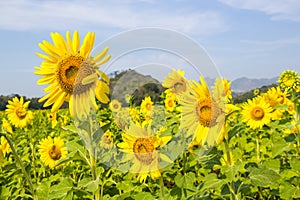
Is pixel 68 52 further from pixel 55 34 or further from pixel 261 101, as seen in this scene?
pixel 261 101

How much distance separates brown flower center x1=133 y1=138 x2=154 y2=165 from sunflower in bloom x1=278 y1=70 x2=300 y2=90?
1.73 meters

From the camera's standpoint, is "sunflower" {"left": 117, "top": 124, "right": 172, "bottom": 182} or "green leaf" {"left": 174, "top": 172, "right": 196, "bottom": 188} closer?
"sunflower" {"left": 117, "top": 124, "right": 172, "bottom": 182}

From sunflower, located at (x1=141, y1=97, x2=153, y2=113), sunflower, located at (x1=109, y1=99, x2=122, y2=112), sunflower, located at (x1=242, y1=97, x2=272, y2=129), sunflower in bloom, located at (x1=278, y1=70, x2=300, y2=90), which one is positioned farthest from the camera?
sunflower, located at (x1=242, y1=97, x2=272, y2=129)

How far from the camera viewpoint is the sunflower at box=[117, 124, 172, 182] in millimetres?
2393

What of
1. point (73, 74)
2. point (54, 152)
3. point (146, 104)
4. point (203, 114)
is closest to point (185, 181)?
point (203, 114)

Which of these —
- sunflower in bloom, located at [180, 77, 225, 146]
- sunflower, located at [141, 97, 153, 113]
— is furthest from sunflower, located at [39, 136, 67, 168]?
sunflower in bloom, located at [180, 77, 225, 146]

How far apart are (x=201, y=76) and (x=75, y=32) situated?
2.51 ft

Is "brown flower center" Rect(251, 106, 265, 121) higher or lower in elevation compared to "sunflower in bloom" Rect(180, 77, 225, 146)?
higher

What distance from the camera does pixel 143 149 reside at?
2447 millimetres

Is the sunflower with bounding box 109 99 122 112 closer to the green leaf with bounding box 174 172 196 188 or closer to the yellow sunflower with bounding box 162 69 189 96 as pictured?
the yellow sunflower with bounding box 162 69 189 96

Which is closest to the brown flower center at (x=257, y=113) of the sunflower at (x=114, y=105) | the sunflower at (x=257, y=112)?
the sunflower at (x=257, y=112)

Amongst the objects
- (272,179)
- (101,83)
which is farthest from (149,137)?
(272,179)

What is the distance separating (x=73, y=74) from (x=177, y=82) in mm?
1028

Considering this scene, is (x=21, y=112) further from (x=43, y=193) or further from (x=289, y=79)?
(x=289, y=79)
